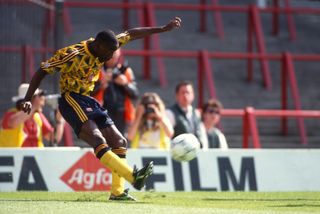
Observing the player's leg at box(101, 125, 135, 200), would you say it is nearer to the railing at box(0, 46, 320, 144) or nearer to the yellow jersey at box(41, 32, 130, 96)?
the yellow jersey at box(41, 32, 130, 96)

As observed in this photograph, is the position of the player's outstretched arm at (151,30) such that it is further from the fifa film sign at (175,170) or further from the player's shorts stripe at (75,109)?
the fifa film sign at (175,170)

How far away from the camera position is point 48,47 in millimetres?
18094

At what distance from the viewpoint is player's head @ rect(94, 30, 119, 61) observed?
12766mm

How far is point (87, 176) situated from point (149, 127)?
4.97 feet

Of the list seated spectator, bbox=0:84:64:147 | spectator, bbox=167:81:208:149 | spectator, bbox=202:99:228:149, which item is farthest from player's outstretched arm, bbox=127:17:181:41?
spectator, bbox=202:99:228:149

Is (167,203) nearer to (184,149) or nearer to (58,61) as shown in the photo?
(184,149)

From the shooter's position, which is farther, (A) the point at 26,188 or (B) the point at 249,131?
(B) the point at 249,131

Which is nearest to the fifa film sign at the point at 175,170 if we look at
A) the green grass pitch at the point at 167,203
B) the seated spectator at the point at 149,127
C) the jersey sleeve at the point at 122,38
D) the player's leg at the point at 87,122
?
the seated spectator at the point at 149,127

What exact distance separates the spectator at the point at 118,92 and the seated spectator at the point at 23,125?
1.04 m

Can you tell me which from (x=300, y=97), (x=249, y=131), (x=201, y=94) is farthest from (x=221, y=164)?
(x=300, y=97)

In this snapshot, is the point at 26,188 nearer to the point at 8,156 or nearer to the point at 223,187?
the point at 8,156

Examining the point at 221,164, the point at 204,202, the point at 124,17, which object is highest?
the point at 124,17

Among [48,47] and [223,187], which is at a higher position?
[48,47]

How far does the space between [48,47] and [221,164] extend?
154 inches
